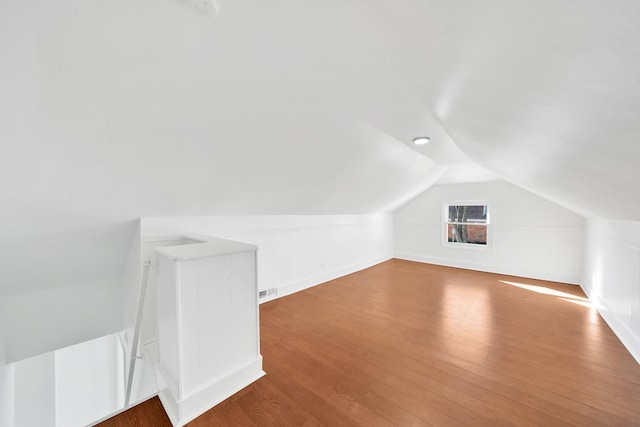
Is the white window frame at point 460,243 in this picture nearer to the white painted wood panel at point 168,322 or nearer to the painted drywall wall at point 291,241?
the painted drywall wall at point 291,241

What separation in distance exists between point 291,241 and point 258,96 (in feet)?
8.07

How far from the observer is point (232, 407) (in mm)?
1629

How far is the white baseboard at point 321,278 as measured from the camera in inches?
145

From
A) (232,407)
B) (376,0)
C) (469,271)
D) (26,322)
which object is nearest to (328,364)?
(232,407)

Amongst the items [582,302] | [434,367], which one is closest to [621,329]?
[582,302]

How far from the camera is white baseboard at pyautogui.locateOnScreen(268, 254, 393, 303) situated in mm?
3682

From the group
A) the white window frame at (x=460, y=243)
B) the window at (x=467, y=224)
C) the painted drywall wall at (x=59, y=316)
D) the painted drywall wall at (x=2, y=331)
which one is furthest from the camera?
the window at (x=467, y=224)

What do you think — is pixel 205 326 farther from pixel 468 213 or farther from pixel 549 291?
pixel 468 213

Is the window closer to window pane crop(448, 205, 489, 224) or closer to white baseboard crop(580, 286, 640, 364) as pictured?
window pane crop(448, 205, 489, 224)

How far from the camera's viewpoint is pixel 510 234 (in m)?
4.67

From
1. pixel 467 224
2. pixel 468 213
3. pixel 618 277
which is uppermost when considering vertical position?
pixel 468 213

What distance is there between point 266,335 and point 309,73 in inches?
95.6

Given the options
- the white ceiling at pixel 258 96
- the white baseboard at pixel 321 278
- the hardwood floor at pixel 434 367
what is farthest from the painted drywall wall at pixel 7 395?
the white baseboard at pixel 321 278

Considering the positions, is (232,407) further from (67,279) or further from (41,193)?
(67,279)
